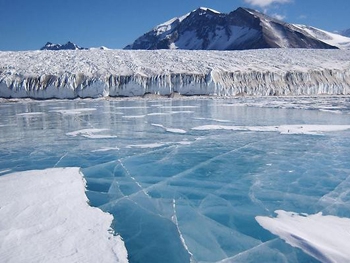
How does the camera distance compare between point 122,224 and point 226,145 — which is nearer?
point 122,224

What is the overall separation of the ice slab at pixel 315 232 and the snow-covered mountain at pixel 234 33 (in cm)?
8387

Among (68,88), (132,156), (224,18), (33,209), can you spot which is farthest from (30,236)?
(224,18)

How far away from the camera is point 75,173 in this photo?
5777 mm

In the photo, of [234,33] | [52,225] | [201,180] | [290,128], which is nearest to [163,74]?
[290,128]

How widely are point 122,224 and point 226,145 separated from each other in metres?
4.83

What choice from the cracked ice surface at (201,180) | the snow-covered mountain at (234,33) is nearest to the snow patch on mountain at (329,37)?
the snow-covered mountain at (234,33)

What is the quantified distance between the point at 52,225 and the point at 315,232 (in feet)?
9.52

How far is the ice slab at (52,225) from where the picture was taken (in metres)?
3.07

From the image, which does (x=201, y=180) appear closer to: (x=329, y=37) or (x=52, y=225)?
(x=52, y=225)

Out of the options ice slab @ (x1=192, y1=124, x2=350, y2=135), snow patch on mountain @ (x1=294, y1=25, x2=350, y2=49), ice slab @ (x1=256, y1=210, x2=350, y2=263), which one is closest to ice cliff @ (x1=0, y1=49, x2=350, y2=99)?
ice slab @ (x1=192, y1=124, x2=350, y2=135)

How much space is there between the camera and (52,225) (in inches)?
143

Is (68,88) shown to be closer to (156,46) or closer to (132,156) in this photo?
(132,156)

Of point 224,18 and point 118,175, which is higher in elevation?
point 224,18

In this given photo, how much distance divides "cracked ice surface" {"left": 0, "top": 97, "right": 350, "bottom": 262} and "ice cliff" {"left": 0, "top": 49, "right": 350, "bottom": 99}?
2154 centimetres
